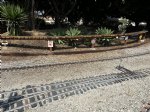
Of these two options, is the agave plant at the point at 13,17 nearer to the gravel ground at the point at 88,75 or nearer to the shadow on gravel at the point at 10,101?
the gravel ground at the point at 88,75

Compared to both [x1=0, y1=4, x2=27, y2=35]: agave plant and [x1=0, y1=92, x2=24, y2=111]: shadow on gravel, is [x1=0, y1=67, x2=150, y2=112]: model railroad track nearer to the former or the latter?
[x1=0, y1=92, x2=24, y2=111]: shadow on gravel

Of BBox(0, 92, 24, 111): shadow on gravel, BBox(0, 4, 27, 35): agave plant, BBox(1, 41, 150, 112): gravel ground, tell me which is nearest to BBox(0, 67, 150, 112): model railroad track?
BBox(0, 92, 24, 111): shadow on gravel

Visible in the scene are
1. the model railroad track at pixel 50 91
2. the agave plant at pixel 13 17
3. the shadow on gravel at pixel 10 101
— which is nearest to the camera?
the shadow on gravel at pixel 10 101

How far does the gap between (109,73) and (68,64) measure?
2090 millimetres

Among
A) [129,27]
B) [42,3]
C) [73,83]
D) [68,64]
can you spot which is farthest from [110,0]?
[73,83]

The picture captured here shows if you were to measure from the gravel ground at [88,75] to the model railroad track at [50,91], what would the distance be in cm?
33

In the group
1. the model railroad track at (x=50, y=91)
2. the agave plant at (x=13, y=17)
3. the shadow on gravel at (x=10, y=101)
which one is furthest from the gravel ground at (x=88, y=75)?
the agave plant at (x=13, y=17)

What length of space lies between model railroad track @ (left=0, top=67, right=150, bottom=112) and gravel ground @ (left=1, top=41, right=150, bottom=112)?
33 cm

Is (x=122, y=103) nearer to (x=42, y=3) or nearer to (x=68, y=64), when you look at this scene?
(x=68, y=64)

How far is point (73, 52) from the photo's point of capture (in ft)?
45.9

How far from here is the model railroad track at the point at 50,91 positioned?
7.49m

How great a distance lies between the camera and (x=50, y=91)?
859 cm

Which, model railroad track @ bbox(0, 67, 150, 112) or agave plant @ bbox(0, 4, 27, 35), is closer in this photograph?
model railroad track @ bbox(0, 67, 150, 112)

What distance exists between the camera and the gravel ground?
750cm
